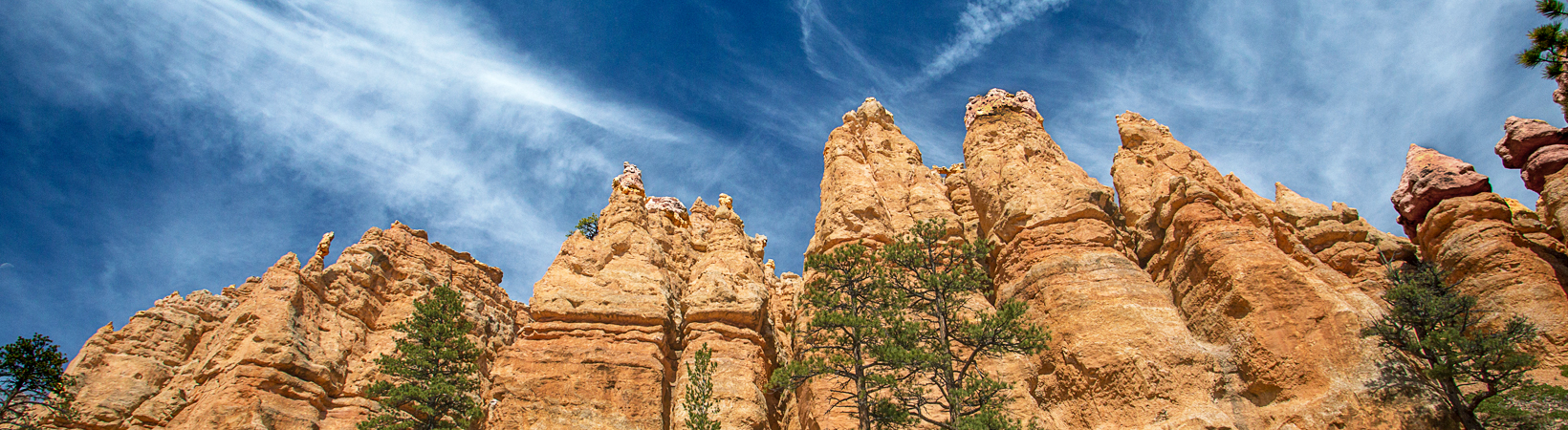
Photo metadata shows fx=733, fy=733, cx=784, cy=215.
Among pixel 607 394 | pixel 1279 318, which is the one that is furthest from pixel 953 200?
pixel 607 394

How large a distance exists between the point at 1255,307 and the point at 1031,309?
708cm

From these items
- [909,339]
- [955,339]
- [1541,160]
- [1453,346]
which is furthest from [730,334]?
[1541,160]

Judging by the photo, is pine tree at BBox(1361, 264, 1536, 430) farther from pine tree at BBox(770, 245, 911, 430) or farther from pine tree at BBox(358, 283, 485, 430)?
pine tree at BBox(358, 283, 485, 430)

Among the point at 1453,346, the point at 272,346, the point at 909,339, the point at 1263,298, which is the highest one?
the point at 272,346

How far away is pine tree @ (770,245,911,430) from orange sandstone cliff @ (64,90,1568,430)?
3342mm

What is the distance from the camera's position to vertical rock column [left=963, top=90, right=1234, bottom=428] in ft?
74.0

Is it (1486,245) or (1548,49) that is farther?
(1486,245)

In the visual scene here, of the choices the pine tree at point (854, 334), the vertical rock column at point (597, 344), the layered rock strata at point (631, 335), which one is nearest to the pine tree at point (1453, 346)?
the pine tree at point (854, 334)

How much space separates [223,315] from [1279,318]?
4358 centimetres

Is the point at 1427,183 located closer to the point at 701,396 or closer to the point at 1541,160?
the point at 1541,160

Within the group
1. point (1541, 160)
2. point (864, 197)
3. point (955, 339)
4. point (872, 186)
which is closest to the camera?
point (955, 339)

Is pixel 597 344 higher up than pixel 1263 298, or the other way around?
pixel 597 344

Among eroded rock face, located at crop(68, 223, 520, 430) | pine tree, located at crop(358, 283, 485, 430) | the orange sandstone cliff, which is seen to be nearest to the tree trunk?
the orange sandstone cliff

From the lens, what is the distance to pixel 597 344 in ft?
91.9
